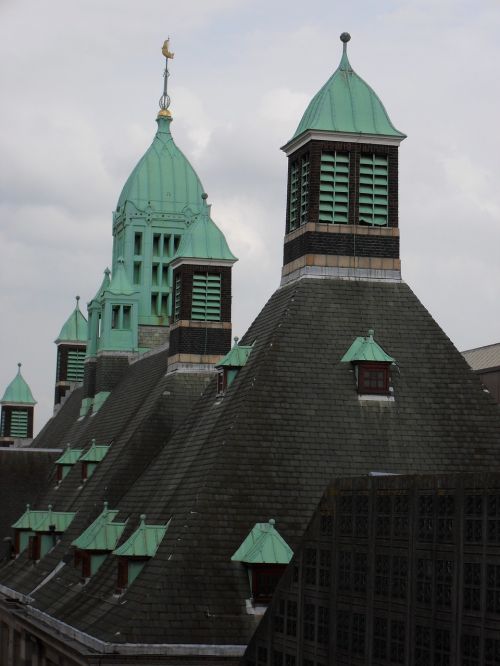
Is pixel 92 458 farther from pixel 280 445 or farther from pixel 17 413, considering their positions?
pixel 17 413

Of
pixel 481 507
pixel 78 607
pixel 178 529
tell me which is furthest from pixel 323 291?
pixel 481 507

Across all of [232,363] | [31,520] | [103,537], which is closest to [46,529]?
[31,520]

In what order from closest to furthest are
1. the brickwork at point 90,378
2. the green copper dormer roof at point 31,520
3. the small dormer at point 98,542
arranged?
the small dormer at point 98,542 → the green copper dormer roof at point 31,520 → the brickwork at point 90,378

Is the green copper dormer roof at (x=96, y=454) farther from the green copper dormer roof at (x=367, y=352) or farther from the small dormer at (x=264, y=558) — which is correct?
the small dormer at (x=264, y=558)

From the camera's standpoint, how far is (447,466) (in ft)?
115

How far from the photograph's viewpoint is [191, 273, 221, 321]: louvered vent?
5312 centimetres

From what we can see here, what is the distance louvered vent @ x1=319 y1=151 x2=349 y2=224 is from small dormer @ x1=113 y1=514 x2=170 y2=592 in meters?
10.2

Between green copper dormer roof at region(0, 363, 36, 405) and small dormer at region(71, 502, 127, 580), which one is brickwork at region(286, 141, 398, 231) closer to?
small dormer at region(71, 502, 127, 580)

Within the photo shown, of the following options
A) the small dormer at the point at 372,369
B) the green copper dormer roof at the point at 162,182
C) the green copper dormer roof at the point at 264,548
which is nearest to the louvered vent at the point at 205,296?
the small dormer at the point at 372,369

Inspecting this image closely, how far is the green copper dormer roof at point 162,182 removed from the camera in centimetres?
7194

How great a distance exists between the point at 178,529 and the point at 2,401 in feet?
244

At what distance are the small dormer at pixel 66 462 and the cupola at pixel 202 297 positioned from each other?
7648 mm

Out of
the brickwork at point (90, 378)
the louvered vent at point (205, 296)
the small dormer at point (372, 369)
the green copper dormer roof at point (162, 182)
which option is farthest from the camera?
the green copper dormer roof at point (162, 182)

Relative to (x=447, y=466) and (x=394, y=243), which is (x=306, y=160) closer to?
(x=394, y=243)
